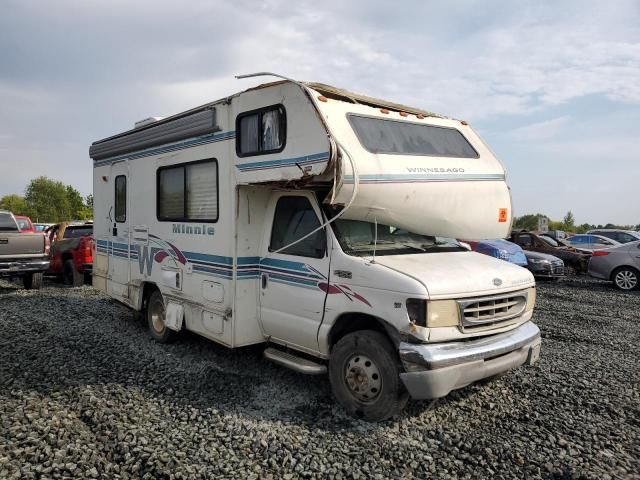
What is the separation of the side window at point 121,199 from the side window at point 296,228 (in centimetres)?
342

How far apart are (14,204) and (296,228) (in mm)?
89886

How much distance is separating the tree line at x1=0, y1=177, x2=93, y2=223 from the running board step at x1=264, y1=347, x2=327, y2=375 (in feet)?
240

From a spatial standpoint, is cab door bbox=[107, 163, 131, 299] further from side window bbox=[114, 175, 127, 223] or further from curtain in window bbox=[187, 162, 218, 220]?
curtain in window bbox=[187, 162, 218, 220]

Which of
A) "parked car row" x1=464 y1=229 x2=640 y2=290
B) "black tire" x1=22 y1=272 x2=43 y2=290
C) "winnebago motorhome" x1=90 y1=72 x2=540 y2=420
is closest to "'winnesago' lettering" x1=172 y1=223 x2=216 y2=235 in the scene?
"winnebago motorhome" x1=90 y1=72 x2=540 y2=420

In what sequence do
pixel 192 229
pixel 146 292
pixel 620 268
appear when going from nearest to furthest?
pixel 192 229, pixel 146 292, pixel 620 268

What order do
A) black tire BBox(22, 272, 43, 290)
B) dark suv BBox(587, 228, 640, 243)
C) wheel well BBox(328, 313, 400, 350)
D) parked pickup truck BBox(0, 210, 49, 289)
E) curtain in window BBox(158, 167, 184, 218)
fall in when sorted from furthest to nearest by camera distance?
dark suv BBox(587, 228, 640, 243) < black tire BBox(22, 272, 43, 290) < parked pickup truck BBox(0, 210, 49, 289) < curtain in window BBox(158, 167, 184, 218) < wheel well BBox(328, 313, 400, 350)

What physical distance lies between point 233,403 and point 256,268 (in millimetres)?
1456

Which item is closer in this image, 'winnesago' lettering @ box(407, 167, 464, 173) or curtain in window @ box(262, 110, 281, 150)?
'winnesago' lettering @ box(407, 167, 464, 173)

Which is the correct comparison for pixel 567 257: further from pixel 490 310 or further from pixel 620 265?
pixel 490 310

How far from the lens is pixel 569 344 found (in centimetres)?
715

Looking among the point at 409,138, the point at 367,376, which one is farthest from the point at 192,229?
the point at 367,376

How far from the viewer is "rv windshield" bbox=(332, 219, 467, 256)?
15.6 feet

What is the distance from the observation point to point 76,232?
45.0 feet

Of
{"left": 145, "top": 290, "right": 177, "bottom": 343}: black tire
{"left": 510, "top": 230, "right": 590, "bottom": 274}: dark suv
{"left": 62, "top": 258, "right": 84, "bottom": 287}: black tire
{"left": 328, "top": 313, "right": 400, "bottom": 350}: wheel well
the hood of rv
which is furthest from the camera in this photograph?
{"left": 510, "top": 230, "right": 590, "bottom": 274}: dark suv
